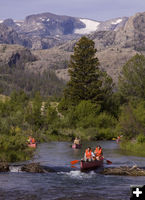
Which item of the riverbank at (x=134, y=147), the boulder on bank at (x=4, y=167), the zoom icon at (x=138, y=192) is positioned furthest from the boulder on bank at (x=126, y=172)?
the zoom icon at (x=138, y=192)

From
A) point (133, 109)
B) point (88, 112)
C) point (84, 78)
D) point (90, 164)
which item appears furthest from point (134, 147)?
point (84, 78)

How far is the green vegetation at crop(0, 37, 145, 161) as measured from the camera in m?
53.1

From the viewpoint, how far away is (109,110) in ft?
279

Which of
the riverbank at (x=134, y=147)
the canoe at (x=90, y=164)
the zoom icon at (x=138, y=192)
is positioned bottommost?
the riverbank at (x=134, y=147)

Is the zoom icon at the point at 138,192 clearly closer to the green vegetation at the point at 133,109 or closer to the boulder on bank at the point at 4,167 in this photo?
the boulder on bank at the point at 4,167

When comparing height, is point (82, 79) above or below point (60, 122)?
above

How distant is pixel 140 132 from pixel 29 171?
987 inches

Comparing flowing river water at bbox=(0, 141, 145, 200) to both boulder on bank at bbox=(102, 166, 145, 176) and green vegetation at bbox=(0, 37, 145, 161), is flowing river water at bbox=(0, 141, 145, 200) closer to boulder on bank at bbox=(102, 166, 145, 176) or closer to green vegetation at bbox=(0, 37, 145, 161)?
boulder on bank at bbox=(102, 166, 145, 176)

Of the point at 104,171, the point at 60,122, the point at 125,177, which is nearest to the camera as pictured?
the point at 125,177

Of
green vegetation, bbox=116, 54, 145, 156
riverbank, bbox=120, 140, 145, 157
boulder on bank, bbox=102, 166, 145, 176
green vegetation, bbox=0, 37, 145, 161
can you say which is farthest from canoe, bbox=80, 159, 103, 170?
green vegetation, bbox=116, 54, 145, 156

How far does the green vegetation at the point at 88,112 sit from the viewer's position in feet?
174

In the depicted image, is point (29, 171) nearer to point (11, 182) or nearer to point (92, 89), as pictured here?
point (11, 182)

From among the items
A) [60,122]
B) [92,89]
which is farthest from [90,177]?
[92,89]

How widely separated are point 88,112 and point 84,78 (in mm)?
12322
